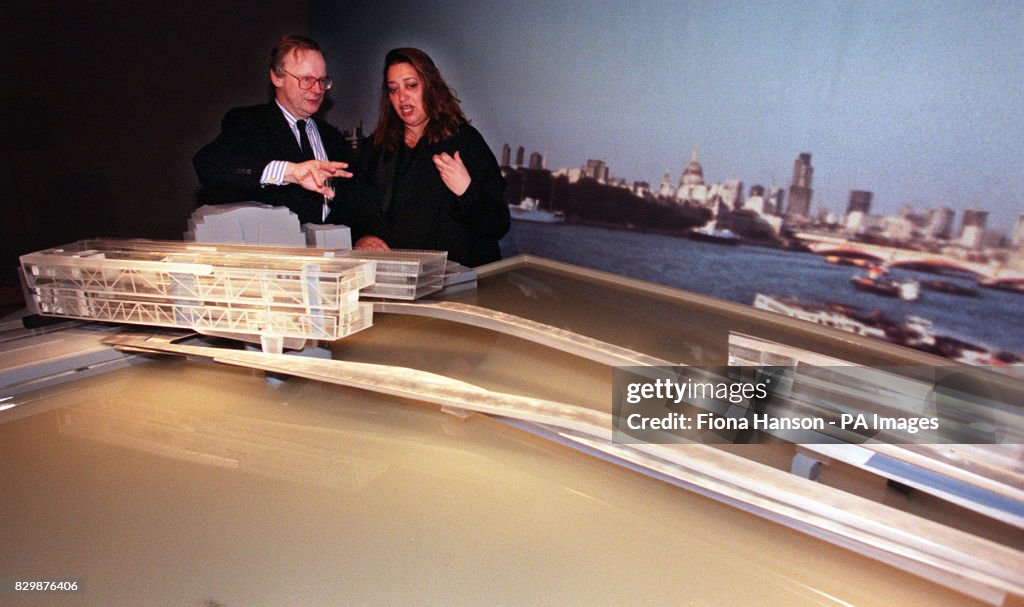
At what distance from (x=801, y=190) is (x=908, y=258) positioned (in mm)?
453

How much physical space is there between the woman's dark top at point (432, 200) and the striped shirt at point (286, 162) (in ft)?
0.69

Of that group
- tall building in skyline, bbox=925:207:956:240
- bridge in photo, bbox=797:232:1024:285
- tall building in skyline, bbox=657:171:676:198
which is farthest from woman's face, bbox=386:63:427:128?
tall building in skyline, bbox=925:207:956:240

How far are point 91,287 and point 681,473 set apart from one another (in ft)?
3.00

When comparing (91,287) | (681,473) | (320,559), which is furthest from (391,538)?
(91,287)

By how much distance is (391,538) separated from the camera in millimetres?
525

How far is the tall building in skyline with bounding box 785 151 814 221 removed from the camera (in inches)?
90.0

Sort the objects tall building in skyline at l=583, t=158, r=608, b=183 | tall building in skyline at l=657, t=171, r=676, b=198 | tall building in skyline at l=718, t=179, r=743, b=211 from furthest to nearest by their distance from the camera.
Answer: tall building in skyline at l=583, t=158, r=608, b=183 → tall building in skyline at l=657, t=171, r=676, b=198 → tall building in skyline at l=718, t=179, r=743, b=211

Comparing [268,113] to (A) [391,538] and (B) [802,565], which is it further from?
(B) [802,565]

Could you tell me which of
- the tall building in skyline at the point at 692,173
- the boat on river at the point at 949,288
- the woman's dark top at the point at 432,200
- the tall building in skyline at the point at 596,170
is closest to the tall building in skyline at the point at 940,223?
the boat on river at the point at 949,288

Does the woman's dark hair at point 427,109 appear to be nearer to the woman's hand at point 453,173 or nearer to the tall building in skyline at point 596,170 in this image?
the woman's hand at point 453,173

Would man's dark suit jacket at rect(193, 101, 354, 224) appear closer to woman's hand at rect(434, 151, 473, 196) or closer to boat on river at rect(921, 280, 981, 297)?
woman's hand at rect(434, 151, 473, 196)

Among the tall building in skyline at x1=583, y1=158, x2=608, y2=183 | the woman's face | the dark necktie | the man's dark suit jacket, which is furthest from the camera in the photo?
the tall building in skyline at x1=583, y1=158, x2=608, y2=183

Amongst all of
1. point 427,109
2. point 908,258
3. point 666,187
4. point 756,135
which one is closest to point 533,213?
point 666,187

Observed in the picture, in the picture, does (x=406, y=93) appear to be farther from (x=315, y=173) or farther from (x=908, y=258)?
(x=908, y=258)
